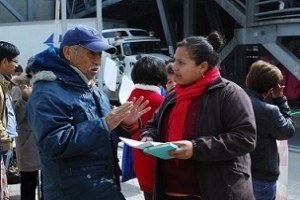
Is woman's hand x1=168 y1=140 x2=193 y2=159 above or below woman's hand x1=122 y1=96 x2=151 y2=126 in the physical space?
below

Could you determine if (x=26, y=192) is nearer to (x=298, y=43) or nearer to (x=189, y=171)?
(x=189, y=171)

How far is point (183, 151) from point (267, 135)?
1054mm

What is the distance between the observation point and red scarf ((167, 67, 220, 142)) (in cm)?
230

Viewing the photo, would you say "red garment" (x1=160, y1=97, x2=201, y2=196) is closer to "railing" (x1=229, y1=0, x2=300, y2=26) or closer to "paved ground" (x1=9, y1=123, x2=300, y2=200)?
"paved ground" (x1=9, y1=123, x2=300, y2=200)

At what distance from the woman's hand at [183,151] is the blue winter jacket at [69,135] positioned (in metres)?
0.37

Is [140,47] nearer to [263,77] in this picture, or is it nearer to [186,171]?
[263,77]

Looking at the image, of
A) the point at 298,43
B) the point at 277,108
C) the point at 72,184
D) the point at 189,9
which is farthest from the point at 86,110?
the point at 189,9

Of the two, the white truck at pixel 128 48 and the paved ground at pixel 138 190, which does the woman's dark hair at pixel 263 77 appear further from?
the white truck at pixel 128 48

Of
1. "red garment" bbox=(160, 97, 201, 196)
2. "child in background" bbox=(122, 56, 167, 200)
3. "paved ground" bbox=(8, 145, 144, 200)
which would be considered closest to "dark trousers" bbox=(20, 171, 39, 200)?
"paved ground" bbox=(8, 145, 144, 200)

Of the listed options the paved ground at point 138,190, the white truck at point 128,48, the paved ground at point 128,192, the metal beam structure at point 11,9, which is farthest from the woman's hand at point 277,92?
the metal beam structure at point 11,9

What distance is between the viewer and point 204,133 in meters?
2.22

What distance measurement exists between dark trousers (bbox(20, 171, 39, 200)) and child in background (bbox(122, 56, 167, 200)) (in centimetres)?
179

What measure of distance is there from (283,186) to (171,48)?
49.9 ft

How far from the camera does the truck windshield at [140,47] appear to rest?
1532 cm
